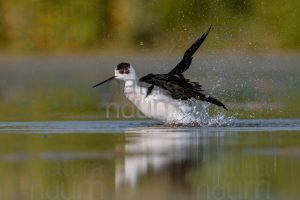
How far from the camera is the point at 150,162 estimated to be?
31.7 feet

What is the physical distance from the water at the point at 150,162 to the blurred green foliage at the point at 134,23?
11253 mm

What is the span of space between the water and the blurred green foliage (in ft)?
36.9

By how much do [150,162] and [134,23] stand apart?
50.3ft

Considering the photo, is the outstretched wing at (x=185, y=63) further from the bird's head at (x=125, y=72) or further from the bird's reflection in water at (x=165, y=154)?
the bird's reflection in water at (x=165, y=154)

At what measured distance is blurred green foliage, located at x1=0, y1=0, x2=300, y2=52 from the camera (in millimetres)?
24141

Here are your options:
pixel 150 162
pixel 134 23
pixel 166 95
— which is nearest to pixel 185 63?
pixel 166 95

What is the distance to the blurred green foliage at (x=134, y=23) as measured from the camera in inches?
950

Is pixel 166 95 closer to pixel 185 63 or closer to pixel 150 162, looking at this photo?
pixel 185 63

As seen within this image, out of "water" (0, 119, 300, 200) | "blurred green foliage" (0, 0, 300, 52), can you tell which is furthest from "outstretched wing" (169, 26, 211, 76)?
"blurred green foliage" (0, 0, 300, 52)

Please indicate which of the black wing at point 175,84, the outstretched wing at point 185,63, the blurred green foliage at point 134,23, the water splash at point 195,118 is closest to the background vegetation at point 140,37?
the blurred green foliage at point 134,23

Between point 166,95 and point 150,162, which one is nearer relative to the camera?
point 150,162

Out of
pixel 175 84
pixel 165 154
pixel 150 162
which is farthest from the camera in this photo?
pixel 175 84

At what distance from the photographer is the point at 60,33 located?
25.0 metres

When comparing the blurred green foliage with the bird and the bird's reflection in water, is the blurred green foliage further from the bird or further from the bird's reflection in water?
the bird's reflection in water
